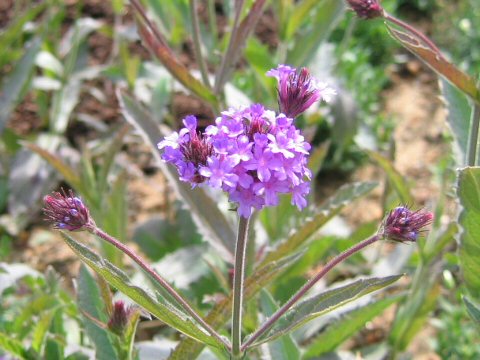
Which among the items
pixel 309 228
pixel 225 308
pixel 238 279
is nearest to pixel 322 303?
pixel 238 279

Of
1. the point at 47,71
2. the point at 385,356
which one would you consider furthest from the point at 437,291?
the point at 47,71

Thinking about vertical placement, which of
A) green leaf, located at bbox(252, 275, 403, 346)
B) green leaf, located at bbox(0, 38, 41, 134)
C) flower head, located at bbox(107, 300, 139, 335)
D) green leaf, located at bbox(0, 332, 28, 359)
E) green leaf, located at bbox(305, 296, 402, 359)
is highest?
green leaf, located at bbox(0, 38, 41, 134)

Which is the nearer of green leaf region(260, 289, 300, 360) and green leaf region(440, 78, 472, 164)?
green leaf region(260, 289, 300, 360)

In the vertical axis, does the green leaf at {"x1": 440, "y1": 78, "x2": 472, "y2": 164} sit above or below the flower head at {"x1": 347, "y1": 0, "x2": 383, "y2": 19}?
below

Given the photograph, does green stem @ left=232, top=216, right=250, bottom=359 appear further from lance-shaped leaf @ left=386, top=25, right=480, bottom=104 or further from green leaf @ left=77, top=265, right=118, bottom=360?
lance-shaped leaf @ left=386, top=25, right=480, bottom=104

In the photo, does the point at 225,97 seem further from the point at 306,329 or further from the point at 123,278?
the point at 123,278

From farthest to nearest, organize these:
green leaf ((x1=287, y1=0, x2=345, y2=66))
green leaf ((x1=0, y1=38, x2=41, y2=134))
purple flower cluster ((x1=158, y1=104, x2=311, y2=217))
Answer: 1. green leaf ((x1=0, y1=38, x2=41, y2=134))
2. green leaf ((x1=287, y1=0, x2=345, y2=66))
3. purple flower cluster ((x1=158, y1=104, x2=311, y2=217))

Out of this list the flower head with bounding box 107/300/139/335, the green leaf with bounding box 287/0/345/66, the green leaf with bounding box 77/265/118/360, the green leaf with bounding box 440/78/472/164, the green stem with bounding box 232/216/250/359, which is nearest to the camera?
the green stem with bounding box 232/216/250/359

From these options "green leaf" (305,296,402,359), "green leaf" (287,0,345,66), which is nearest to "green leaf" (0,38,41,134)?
"green leaf" (287,0,345,66)

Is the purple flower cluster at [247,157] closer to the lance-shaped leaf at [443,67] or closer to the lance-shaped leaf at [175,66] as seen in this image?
the lance-shaped leaf at [443,67]
